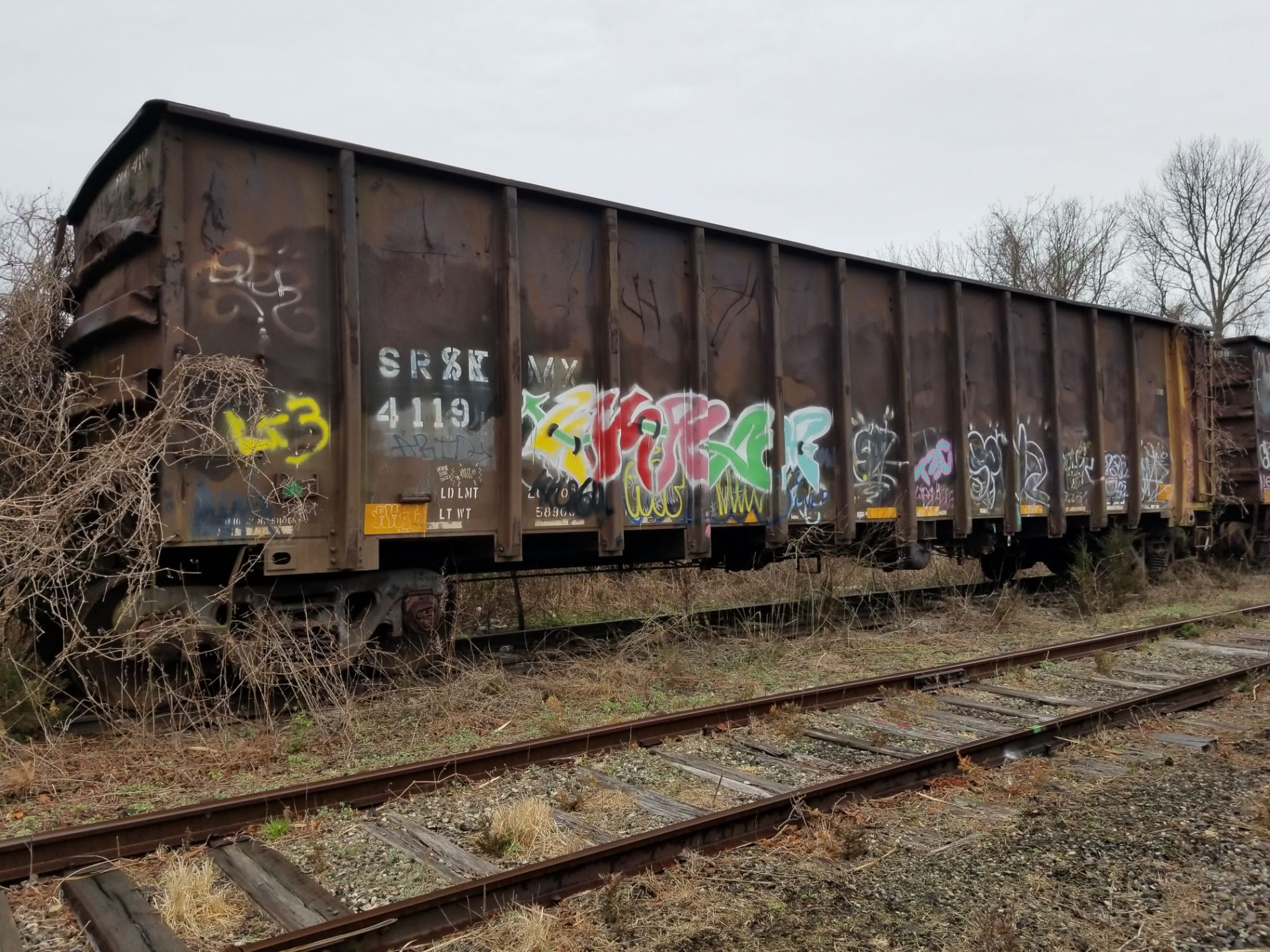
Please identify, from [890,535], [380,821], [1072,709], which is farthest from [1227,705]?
[380,821]

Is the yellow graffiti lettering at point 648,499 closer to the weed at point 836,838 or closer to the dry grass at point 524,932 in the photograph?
the weed at point 836,838

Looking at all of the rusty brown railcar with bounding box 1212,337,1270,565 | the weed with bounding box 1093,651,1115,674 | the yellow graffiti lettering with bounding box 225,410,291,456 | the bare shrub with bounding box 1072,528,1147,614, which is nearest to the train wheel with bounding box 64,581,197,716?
the yellow graffiti lettering with bounding box 225,410,291,456

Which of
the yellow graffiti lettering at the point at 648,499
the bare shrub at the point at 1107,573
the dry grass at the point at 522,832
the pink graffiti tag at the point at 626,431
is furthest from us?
the bare shrub at the point at 1107,573

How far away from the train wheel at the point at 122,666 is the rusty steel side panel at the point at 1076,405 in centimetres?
1043

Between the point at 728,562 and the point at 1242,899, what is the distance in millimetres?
6458

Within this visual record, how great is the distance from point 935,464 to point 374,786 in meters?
7.51

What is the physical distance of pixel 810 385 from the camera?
29.9 feet

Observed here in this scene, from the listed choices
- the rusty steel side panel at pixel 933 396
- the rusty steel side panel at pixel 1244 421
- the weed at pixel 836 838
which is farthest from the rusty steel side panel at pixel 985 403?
the weed at pixel 836 838

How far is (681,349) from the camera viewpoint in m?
8.19

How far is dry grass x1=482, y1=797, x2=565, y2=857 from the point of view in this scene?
13.1 ft

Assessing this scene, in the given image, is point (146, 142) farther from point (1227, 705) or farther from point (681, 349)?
point (1227, 705)

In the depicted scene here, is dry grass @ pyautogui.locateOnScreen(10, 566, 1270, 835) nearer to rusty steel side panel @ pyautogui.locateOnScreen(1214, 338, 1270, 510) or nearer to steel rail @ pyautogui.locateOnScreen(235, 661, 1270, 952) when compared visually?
steel rail @ pyautogui.locateOnScreen(235, 661, 1270, 952)

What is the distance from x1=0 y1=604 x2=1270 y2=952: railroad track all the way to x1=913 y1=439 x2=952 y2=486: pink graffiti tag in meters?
2.49

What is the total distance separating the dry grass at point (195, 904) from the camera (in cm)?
328
